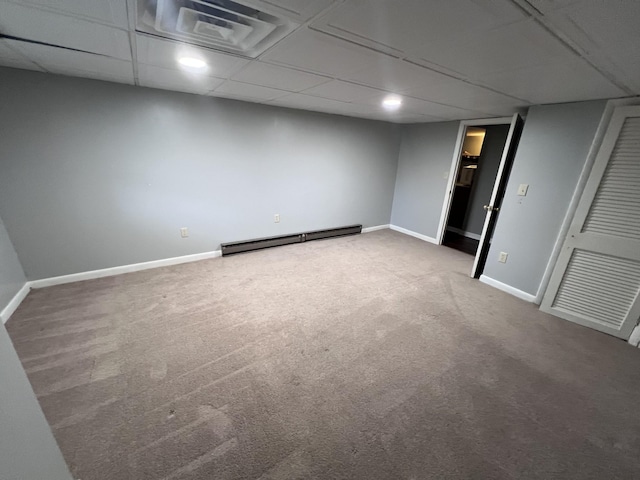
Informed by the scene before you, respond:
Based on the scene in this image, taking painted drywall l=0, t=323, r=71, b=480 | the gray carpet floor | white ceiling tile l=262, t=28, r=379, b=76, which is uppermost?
white ceiling tile l=262, t=28, r=379, b=76

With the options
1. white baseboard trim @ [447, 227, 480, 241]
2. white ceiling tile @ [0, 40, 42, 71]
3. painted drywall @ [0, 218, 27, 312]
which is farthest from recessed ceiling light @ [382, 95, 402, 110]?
painted drywall @ [0, 218, 27, 312]

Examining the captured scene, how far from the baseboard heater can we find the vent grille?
301 centimetres

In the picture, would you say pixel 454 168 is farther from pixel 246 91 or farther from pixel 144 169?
pixel 144 169

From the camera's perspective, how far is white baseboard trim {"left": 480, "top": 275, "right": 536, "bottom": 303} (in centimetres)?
282

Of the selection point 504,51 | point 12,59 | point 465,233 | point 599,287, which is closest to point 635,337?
point 599,287

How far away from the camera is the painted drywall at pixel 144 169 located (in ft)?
7.54

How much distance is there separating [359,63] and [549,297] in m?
2.97

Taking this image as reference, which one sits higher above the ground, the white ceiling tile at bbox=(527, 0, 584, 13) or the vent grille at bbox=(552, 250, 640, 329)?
the white ceiling tile at bbox=(527, 0, 584, 13)

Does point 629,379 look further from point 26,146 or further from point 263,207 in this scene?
point 26,146

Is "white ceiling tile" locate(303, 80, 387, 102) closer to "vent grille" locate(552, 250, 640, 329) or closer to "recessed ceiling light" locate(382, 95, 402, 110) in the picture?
"recessed ceiling light" locate(382, 95, 402, 110)

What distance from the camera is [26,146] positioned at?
226cm

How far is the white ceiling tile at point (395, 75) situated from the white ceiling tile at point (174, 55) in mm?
882

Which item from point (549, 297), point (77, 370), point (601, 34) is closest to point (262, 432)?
point (77, 370)

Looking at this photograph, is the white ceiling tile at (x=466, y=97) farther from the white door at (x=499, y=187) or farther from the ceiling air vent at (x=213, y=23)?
the ceiling air vent at (x=213, y=23)
